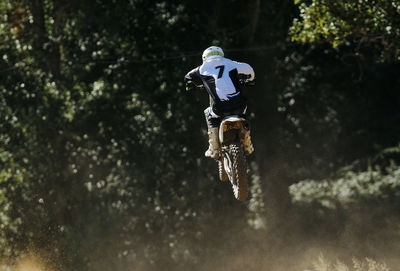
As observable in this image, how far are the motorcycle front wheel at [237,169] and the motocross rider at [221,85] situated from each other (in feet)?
0.77

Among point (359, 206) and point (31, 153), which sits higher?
point (31, 153)

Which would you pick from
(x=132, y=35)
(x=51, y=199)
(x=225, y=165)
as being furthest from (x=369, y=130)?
(x=225, y=165)

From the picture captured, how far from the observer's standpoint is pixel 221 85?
707cm

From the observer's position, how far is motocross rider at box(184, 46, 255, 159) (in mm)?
7039

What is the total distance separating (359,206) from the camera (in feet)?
59.9

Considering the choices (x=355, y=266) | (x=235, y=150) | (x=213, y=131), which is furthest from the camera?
(x=355, y=266)

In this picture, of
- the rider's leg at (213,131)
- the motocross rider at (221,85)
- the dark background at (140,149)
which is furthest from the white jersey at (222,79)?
the dark background at (140,149)

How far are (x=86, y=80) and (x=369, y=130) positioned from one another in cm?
1431

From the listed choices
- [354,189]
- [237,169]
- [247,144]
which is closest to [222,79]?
[247,144]

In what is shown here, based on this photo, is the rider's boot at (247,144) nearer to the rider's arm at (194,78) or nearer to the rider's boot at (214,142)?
the rider's boot at (214,142)

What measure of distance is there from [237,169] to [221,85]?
49.4 inches

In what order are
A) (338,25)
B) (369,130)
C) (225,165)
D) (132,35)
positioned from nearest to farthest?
1. (225,165)
2. (338,25)
3. (132,35)
4. (369,130)

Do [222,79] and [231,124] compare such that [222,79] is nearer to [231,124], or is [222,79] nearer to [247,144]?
[231,124]

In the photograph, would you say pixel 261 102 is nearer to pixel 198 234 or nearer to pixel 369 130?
pixel 198 234
